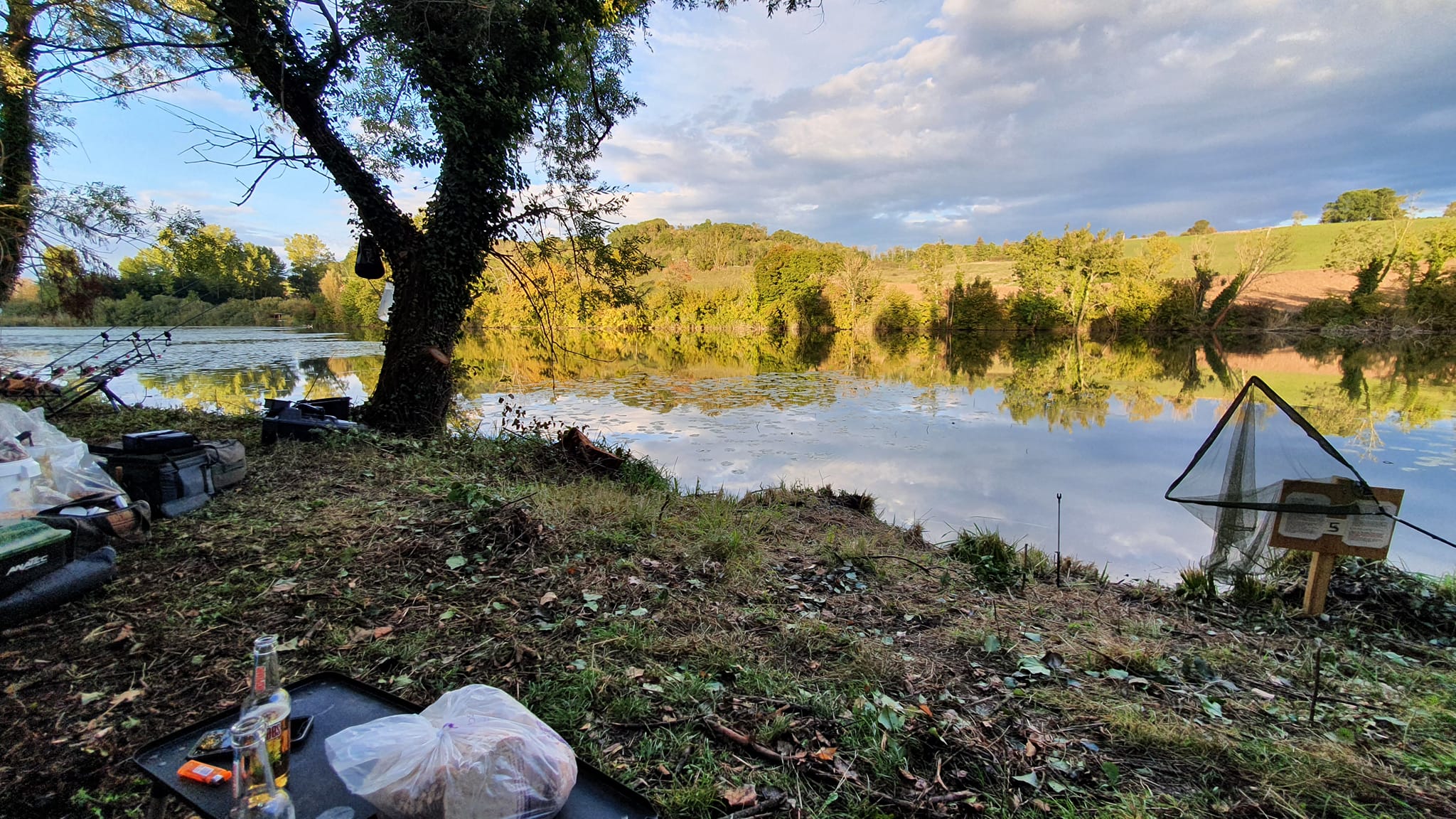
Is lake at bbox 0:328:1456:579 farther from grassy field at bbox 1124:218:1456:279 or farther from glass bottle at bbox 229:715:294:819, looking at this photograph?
grassy field at bbox 1124:218:1456:279

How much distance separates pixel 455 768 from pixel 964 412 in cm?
1271

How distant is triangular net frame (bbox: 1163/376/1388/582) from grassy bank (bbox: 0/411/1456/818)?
37cm

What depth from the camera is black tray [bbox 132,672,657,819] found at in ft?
4.04

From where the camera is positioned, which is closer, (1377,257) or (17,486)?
(17,486)

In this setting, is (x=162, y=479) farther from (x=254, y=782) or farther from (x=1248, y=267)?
(x=1248, y=267)

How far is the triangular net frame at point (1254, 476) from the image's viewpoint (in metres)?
3.51

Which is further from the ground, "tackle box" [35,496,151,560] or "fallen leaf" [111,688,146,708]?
"tackle box" [35,496,151,560]

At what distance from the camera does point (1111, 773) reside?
6.31ft

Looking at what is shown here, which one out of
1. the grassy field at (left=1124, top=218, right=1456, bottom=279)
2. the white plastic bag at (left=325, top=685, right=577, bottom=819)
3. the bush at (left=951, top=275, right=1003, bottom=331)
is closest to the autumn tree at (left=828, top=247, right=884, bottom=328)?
the bush at (left=951, top=275, right=1003, bottom=331)

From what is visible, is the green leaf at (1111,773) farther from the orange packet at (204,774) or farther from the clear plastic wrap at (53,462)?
the clear plastic wrap at (53,462)

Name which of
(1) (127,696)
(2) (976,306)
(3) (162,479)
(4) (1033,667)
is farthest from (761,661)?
(2) (976,306)

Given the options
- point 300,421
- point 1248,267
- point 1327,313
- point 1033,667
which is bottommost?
point 1033,667

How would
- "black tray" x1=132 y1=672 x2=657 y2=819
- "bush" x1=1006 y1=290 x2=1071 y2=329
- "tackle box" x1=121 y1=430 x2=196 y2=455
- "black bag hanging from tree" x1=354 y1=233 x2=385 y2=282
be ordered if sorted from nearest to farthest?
"black tray" x1=132 y1=672 x2=657 y2=819 → "tackle box" x1=121 y1=430 x2=196 y2=455 → "black bag hanging from tree" x1=354 y1=233 x2=385 y2=282 → "bush" x1=1006 y1=290 x2=1071 y2=329

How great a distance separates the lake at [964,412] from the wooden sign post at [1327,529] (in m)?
1.61
